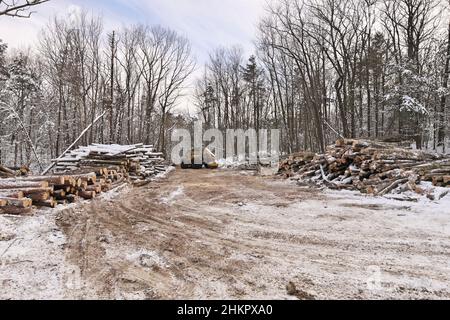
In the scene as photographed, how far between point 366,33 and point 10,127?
3217cm

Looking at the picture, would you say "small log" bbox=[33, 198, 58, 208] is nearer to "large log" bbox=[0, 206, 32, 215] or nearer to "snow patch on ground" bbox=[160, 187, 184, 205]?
"large log" bbox=[0, 206, 32, 215]

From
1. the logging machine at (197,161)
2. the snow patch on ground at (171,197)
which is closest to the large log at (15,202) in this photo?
the snow patch on ground at (171,197)

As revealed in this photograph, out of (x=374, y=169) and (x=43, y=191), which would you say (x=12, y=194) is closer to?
(x=43, y=191)

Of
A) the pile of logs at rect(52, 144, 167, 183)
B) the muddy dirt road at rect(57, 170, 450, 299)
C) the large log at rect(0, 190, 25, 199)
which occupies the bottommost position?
the muddy dirt road at rect(57, 170, 450, 299)

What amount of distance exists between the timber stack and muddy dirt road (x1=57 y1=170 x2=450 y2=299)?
736 mm

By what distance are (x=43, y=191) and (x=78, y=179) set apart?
61.4 inches

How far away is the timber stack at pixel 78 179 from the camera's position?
604cm

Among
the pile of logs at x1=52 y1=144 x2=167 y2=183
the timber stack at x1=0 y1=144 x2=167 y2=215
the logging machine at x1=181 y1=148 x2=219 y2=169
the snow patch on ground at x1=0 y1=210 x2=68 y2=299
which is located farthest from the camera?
the logging machine at x1=181 y1=148 x2=219 y2=169

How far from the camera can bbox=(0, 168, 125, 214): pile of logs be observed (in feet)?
18.8

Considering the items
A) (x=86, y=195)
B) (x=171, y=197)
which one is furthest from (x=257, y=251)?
(x=86, y=195)

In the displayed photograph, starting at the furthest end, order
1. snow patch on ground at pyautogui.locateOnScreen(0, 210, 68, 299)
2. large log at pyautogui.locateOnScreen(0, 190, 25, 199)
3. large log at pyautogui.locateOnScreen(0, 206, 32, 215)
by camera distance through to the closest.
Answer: large log at pyautogui.locateOnScreen(0, 190, 25, 199)
large log at pyautogui.locateOnScreen(0, 206, 32, 215)
snow patch on ground at pyautogui.locateOnScreen(0, 210, 68, 299)

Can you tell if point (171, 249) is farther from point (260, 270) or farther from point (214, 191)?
point (214, 191)

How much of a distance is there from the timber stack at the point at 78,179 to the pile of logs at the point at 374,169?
311 inches

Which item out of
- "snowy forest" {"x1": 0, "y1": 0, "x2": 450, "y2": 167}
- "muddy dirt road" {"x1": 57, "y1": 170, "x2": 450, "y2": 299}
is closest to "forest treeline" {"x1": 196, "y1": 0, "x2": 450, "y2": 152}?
"snowy forest" {"x1": 0, "y1": 0, "x2": 450, "y2": 167}
